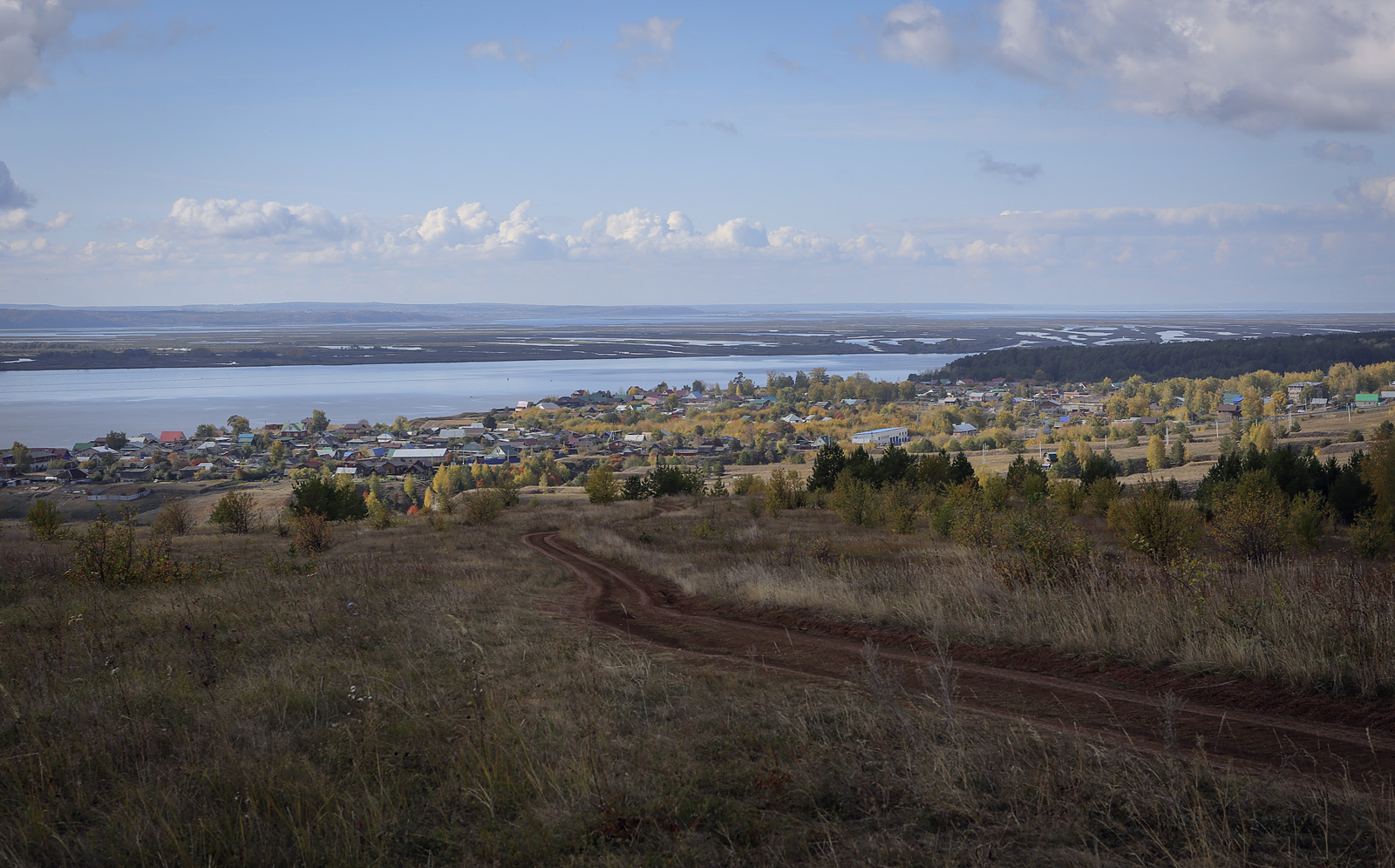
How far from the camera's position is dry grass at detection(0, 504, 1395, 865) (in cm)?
309

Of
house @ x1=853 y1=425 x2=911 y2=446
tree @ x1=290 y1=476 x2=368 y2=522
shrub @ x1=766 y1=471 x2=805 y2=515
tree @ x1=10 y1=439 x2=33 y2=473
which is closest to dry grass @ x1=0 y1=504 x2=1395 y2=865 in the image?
tree @ x1=290 y1=476 x2=368 y2=522

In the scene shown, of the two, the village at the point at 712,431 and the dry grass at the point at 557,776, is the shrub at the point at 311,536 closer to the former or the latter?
the dry grass at the point at 557,776

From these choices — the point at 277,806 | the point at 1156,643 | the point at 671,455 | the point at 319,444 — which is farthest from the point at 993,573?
the point at 319,444

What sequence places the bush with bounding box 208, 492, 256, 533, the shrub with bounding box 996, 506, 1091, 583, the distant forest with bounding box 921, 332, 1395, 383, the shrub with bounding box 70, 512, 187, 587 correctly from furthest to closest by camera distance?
the distant forest with bounding box 921, 332, 1395, 383 < the bush with bounding box 208, 492, 256, 533 < the shrub with bounding box 70, 512, 187, 587 < the shrub with bounding box 996, 506, 1091, 583

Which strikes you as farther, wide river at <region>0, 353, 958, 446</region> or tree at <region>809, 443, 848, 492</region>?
wide river at <region>0, 353, 958, 446</region>

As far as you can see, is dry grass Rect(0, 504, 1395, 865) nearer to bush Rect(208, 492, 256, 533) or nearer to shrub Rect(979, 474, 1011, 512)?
bush Rect(208, 492, 256, 533)

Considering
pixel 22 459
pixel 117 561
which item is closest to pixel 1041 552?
pixel 117 561

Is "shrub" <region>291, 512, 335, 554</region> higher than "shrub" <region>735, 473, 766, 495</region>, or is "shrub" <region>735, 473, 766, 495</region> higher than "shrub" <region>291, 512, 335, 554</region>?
"shrub" <region>291, 512, 335, 554</region>

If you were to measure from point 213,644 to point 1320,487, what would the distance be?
135ft

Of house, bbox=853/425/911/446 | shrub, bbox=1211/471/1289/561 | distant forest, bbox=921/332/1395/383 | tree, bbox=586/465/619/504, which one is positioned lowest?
house, bbox=853/425/911/446

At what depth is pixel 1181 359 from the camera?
175 meters

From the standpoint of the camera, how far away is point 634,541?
2098 cm

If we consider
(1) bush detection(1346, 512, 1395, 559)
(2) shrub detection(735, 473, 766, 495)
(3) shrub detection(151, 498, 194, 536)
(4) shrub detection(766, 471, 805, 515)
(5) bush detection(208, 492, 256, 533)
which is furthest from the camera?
(2) shrub detection(735, 473, 766, 495)

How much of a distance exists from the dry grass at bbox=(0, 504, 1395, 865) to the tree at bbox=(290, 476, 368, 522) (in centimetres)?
2463
